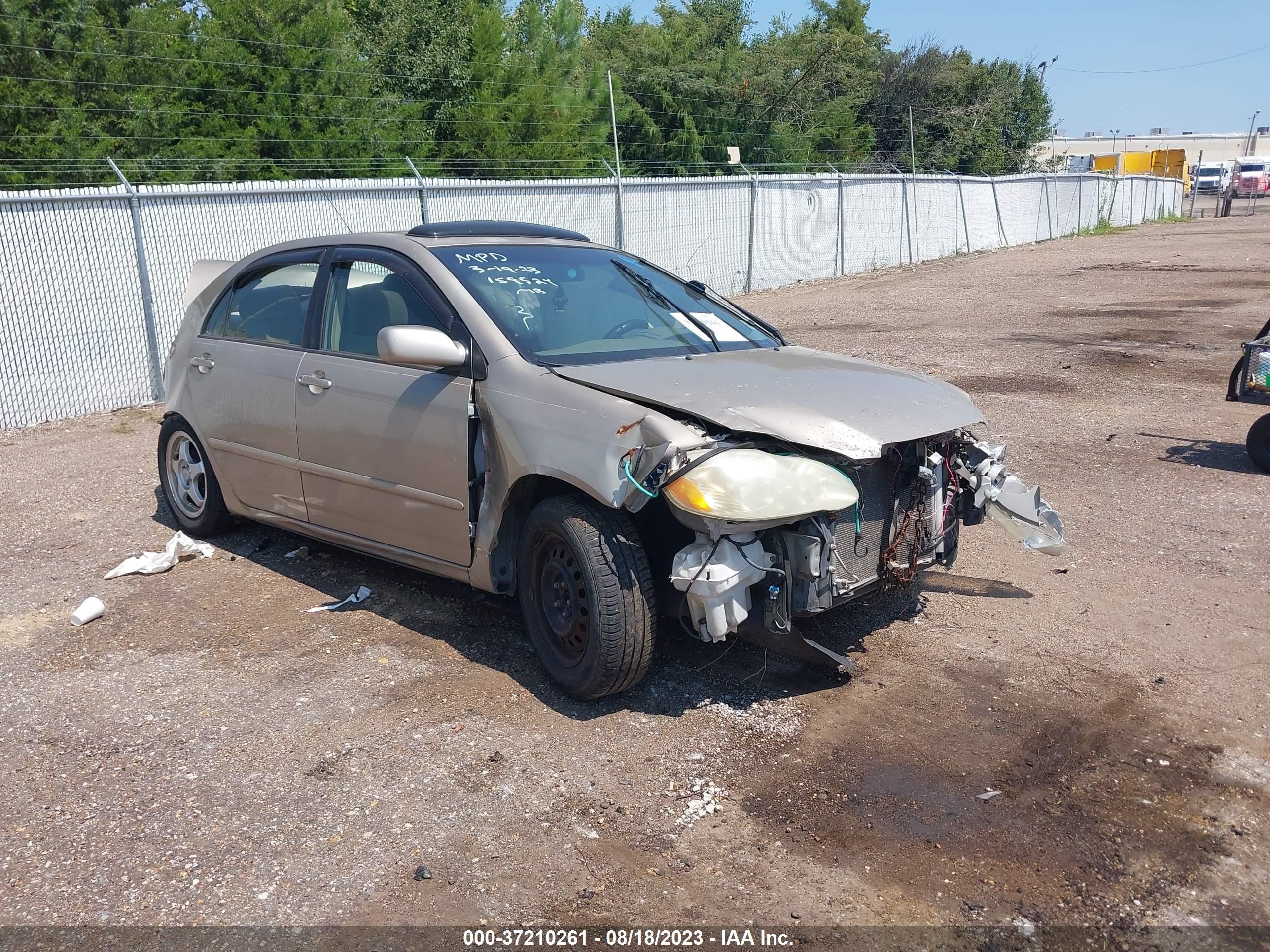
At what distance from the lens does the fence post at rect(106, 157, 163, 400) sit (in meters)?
10.6

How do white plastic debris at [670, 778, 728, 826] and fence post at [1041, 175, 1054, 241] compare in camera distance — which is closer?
white plastic debris at [670, 778, 728, 826]

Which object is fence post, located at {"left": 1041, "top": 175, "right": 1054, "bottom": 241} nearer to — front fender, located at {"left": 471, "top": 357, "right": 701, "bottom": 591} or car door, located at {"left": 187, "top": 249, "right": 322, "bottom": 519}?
car door, located at {"left": 187, "top": 249, "right": 322, "bottom": 519}

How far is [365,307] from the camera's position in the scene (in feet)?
17.1

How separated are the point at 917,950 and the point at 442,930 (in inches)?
50.7

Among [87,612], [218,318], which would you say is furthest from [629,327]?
[87,612]

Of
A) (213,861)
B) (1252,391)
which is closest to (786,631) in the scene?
(213,861)

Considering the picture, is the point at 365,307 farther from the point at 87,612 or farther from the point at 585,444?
the point at 87,612

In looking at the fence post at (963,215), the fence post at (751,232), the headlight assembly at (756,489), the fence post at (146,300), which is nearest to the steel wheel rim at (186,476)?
the headlight assembly at (756,489)

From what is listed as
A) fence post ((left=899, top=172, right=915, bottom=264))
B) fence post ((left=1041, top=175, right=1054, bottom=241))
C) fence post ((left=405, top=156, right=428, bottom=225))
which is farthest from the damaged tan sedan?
fence post ((left=1041, top=175, right=1054, bottom=241))

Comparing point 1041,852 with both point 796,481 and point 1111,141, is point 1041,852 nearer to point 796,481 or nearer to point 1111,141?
point 796,481

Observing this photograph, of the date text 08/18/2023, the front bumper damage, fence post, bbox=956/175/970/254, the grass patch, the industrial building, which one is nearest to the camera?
the date text 08/18/2023

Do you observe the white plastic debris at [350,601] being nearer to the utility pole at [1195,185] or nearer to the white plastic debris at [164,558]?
the white plastic debris at [164,558]

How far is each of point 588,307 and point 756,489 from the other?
61.9 inches

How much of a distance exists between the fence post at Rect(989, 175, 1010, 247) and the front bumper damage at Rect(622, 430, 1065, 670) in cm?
2769
